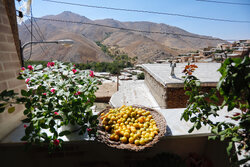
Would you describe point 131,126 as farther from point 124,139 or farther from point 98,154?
point 98,154

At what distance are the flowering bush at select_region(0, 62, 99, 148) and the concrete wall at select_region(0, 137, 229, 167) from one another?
0.39m

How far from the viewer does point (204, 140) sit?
5.87 ft

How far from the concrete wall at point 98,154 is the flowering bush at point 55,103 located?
0.39m

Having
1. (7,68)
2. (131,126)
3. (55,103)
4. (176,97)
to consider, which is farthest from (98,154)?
(176,97)

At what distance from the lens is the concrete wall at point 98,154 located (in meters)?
1.54

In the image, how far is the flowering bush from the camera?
1.11 metres

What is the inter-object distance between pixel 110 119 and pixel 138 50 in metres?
51.7

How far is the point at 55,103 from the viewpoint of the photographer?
4.03ft

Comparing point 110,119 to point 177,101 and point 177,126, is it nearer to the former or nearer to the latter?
point 177,126

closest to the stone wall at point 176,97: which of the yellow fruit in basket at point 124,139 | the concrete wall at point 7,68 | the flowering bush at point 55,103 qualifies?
the yellow fruit in basket at point 124,139

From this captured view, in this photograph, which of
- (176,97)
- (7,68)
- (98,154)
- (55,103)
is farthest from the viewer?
(176,97)

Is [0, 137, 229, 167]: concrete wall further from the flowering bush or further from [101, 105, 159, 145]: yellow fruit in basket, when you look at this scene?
the flowering bush

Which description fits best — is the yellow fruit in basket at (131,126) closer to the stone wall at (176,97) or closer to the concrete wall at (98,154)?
the concrete wall at (98,154)

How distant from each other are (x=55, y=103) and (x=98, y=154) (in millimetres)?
838
